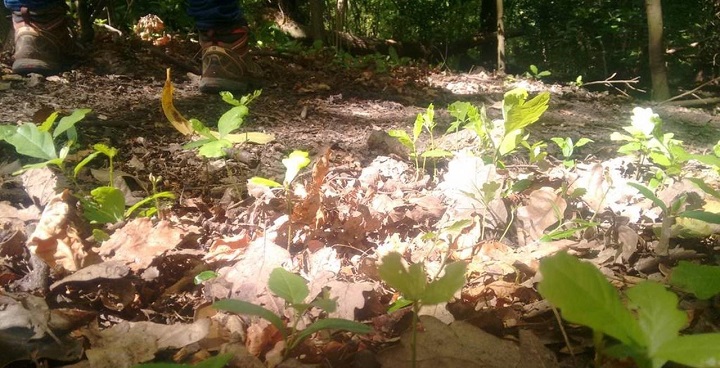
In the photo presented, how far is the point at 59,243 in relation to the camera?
1.20 metres

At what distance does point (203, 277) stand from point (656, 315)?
93 centimetres

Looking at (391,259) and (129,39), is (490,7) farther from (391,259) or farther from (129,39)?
(391,259)

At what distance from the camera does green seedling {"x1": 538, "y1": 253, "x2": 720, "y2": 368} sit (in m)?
0.62

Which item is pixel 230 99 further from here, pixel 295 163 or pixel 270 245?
pixel 270 245

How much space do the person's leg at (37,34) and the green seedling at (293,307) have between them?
8.75 ft

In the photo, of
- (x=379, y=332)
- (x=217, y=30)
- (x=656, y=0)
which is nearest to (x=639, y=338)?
(x=379, y=332)

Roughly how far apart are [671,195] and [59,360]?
170 centimetres

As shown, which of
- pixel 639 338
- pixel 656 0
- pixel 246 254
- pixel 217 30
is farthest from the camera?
pixel 656 0

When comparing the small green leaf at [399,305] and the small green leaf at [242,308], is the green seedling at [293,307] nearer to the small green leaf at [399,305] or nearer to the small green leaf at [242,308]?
the small green leaf at [242,308]

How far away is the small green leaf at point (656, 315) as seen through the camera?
634mm

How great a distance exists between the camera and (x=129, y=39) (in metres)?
4.19

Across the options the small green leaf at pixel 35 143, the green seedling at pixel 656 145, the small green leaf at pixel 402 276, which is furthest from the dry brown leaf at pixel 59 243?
the green seedling at pixel 656 145

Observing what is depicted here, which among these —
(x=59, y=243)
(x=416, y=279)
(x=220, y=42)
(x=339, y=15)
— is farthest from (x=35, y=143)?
(x=339, y=15)

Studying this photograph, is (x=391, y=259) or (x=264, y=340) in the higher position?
(x=391, y=259)
